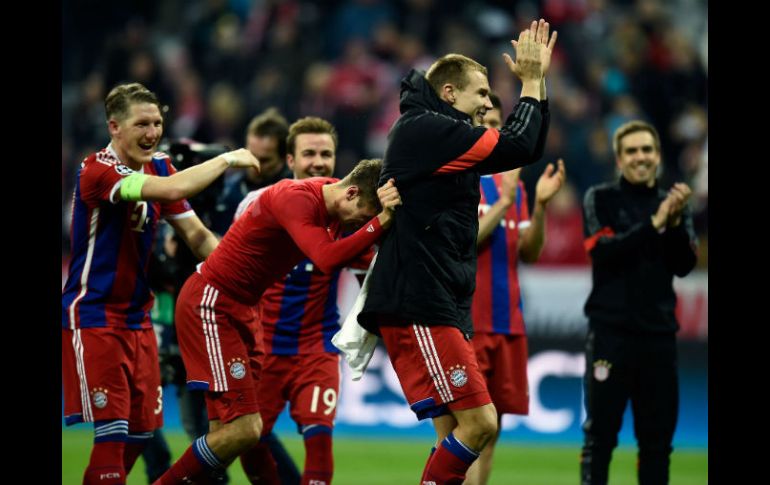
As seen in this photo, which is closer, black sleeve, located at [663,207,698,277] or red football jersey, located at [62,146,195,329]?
red football jersey, located at [62,146,195,329]

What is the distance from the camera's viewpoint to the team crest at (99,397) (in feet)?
17.5

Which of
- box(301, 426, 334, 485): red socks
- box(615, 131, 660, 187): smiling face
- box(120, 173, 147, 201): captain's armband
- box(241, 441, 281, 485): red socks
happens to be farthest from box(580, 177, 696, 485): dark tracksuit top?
box(120, 173, 147, 201): captain's armband

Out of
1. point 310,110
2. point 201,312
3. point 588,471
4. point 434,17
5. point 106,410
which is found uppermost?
point 434,17

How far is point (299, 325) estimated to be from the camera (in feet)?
21.2

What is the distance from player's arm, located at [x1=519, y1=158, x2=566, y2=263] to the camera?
680 centimetres

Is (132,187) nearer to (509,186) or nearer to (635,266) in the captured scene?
(509,186)

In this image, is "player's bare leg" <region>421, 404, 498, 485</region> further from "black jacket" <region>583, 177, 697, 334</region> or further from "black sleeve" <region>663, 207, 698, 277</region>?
"black sleeve" <region>663, 207, 698, 277</region>

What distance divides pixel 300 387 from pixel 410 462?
278 cm

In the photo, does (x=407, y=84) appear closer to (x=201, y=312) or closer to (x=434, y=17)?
Result: (x=201, y=312)

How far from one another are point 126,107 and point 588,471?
3390 mm

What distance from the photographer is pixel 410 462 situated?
8891mm

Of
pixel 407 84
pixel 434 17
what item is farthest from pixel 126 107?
pixel 434 17

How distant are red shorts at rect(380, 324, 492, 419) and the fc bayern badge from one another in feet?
4.77

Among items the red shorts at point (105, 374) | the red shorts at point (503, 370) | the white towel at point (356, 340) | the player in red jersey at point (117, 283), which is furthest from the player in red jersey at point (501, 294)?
the red shorts at point (105, 374)
